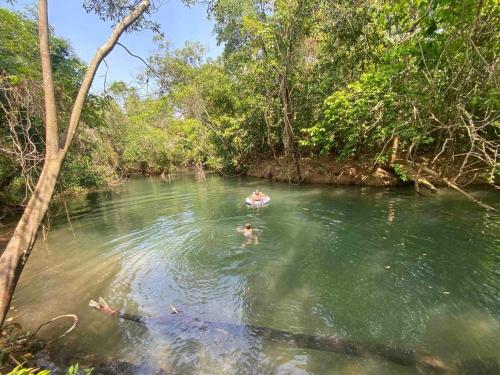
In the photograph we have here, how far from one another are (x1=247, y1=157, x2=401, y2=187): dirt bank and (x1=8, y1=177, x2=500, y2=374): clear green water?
5.49 metres

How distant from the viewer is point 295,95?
78.5ft

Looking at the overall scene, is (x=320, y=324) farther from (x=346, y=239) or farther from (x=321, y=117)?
(x=321, y=117)

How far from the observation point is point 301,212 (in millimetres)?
15031

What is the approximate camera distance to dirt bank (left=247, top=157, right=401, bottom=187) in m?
20.7

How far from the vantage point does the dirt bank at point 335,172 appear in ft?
67.9

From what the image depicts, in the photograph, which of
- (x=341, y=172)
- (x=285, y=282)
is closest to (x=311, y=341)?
(x=285, y=282)

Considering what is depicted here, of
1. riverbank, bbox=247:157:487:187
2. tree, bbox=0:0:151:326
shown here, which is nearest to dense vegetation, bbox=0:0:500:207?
riverbank, bbox=247:157:487:187

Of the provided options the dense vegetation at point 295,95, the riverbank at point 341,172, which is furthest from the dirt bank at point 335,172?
the dense vegetation at point 295,95

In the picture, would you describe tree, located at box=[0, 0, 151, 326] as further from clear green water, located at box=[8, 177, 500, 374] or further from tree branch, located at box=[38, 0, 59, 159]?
clear green water, located at box=[8, 177, 500, 374]

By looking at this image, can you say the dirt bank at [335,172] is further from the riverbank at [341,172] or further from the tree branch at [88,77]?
the tree branch at [88,77]

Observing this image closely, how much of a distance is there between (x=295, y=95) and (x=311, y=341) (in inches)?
826

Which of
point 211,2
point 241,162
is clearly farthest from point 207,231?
point 241,162

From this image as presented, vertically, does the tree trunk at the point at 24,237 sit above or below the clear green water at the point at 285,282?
above

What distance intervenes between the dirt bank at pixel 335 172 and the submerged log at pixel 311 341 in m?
16.6
